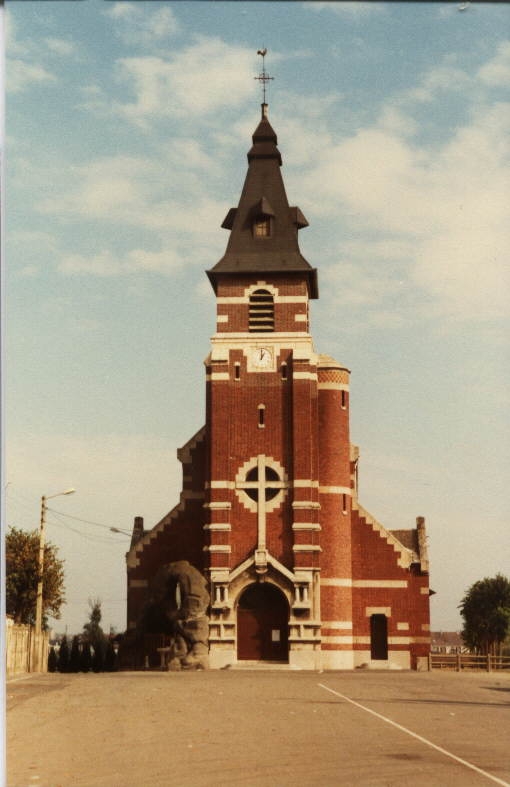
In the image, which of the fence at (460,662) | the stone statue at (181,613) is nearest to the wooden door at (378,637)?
the fence at (460,662)

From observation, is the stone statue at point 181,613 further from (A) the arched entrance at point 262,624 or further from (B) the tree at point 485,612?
(B) the tree at point 485,612

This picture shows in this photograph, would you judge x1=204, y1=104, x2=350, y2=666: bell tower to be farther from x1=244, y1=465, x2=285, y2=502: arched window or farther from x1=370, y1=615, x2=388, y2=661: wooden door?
x1=370, y1=615, x2=388, y2=661: wooden door

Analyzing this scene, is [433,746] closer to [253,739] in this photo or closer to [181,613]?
[253,739]

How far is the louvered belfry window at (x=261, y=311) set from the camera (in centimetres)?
5100

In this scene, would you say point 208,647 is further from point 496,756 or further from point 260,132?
point 496,756

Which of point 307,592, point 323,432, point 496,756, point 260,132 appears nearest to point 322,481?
point 323,432

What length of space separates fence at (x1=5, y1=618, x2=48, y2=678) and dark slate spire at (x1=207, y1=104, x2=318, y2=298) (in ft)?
61.0

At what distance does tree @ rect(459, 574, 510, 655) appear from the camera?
83.6 meters

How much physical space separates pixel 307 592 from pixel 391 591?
542 cm

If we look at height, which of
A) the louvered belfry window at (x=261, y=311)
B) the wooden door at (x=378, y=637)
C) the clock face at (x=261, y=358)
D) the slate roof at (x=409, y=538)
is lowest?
the wooden door at (x=378, y=637)

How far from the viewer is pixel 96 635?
53250mm

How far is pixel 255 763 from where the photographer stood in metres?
13.0

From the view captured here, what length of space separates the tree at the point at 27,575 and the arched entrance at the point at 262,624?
363 inches

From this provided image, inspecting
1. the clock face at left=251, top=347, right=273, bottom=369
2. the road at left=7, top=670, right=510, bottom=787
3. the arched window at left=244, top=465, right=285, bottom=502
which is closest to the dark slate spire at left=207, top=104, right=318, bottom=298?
the clock face at left=251, top=347, right=273, bottom=369
